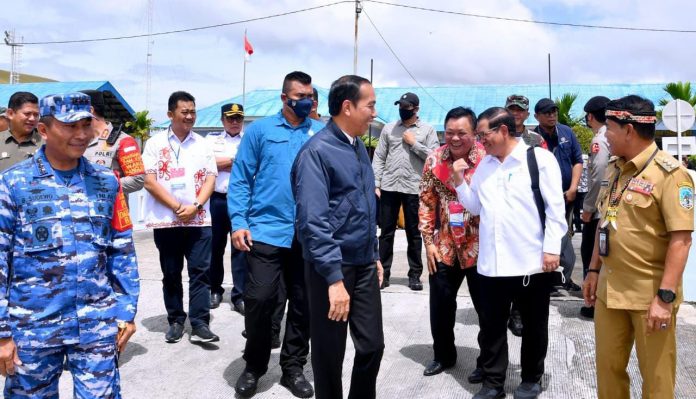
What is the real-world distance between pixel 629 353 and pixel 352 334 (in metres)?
1.38

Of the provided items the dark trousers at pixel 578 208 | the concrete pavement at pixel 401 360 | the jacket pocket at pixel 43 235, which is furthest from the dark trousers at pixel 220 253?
the dark trousers at pixel 578 208

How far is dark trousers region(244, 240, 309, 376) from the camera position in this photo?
384 centimetres

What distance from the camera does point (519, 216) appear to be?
361cm

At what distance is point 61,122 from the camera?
2.47m

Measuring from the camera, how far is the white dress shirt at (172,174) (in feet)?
15.8

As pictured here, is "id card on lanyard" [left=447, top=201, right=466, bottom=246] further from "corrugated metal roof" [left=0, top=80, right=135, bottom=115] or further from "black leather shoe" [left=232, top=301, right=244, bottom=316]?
"corrugated metal roof" [left=0, top=80, right=135, bottom=115]

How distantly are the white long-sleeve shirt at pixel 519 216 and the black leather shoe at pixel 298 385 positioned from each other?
1.36 metres

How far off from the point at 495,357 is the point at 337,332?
1259mm

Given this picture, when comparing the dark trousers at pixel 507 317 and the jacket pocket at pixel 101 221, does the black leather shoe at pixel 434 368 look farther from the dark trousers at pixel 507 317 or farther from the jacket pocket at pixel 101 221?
the jacket pocket at pixel 101 221

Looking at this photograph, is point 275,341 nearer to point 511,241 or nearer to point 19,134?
point 511,241

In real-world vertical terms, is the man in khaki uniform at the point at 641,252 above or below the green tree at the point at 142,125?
below

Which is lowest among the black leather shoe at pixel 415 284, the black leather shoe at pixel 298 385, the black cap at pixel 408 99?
the black leather shoe at pixel 298 385

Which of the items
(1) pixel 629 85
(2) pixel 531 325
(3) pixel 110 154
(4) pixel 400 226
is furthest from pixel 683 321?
(1) pixel 629 85

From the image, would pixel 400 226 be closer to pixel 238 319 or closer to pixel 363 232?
pixel 238 319
